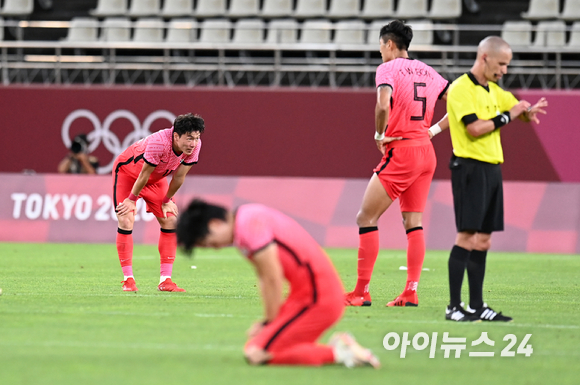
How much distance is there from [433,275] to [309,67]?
8664 mm

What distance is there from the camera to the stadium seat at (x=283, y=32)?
20.5m

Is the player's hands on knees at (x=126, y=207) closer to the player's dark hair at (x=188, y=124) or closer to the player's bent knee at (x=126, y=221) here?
the player's bent knee at (x=126, y=221)

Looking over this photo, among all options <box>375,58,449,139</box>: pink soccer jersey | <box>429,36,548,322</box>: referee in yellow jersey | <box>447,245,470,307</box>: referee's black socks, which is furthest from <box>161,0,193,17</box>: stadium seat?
<box>447,245,470,307</box>: referee's black socks

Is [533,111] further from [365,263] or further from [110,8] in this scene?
[110,8]

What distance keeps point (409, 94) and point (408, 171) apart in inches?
28.8

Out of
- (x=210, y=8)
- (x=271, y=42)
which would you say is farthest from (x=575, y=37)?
(x=210, y=8)

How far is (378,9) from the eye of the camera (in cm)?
2188

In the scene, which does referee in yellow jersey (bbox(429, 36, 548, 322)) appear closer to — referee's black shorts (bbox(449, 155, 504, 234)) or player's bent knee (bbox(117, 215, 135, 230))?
referee's black shorts (bbox(449, 155, 504, 234))

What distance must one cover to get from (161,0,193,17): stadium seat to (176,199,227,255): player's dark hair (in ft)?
57.3

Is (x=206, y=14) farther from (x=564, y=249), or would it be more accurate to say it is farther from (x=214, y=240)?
(x=214, y=240)

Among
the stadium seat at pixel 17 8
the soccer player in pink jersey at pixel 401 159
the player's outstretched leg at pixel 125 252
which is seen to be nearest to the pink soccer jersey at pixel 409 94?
the soccer player in pink jersey at pixel 401 159

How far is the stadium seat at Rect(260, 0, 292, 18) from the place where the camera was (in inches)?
870

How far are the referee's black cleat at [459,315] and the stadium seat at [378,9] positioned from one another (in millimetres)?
15083

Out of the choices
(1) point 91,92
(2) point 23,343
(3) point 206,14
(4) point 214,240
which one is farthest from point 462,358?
(3) point 206,14
